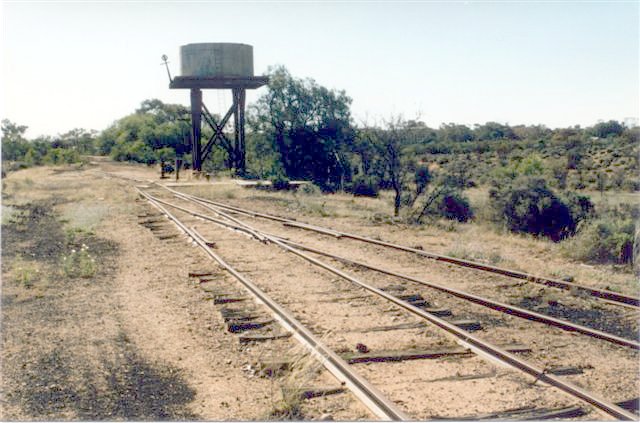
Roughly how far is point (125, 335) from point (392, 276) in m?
4.72

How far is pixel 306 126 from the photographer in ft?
135

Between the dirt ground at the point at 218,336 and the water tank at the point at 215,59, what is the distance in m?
22.8

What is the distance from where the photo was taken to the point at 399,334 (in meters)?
7.93

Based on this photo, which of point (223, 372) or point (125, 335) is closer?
point (223, 372)

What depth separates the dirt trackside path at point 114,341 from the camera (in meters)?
6.02

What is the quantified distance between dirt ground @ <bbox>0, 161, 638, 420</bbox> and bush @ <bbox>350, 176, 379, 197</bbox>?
1938cm

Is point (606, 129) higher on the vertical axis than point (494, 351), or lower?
higher

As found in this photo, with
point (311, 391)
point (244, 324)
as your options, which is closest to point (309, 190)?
point (244, 324)

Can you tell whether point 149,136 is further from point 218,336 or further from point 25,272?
point 218,336

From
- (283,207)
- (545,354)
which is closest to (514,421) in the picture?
(545,354)

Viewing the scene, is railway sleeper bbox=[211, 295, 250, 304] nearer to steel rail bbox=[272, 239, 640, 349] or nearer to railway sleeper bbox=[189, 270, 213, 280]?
railway sleeper bbox=[189, 270, 213, 280]

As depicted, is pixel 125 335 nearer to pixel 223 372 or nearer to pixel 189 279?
pixel 223 372

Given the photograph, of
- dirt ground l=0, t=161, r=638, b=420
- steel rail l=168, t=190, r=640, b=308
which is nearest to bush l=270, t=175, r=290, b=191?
steel rail l=168, t=190, r=640, b=308

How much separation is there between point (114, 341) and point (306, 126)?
33746mm
